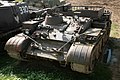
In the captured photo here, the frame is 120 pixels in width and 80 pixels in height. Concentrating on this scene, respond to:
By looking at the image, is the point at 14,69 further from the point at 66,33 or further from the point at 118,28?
the point at 118,28

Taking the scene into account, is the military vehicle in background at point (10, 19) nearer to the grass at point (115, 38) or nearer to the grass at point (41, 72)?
the grass at point (41, 72)

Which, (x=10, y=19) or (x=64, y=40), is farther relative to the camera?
(x=10, y=19)

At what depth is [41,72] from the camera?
7.91 metres

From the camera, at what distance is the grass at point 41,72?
25.1ft

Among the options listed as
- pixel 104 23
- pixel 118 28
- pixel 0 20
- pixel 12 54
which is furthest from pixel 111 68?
pixel 118 28

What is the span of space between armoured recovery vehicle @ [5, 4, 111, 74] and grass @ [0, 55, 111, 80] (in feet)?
1.50

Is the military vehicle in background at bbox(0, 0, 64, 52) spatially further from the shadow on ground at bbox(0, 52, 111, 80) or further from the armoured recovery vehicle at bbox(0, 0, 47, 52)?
the shadow on ground at bbox(0, 52, 111, 80)

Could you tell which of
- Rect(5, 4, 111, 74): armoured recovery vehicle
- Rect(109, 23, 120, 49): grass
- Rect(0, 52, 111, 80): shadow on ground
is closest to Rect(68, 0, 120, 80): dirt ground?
Rect(109, 23, 120, 49): grass

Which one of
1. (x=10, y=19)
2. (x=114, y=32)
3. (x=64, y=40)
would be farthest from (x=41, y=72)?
(x=114, y=32)

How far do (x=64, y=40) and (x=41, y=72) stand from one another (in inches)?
50.5

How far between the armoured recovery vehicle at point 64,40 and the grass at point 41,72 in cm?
46

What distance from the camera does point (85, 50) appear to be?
683 cm

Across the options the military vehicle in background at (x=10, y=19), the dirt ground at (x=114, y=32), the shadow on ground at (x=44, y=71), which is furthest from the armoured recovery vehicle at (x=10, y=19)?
the dirt ground at (x=114, y=32)

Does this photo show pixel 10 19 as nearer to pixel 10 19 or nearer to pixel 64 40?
pixel 10 19
